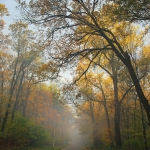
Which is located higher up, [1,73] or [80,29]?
[1,73]

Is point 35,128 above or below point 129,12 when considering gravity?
below

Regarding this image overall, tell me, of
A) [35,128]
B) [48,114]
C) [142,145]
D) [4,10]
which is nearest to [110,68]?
[142,145]

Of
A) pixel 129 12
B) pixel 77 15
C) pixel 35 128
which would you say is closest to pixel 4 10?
pixel 77 15

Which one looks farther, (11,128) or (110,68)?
(11,128)

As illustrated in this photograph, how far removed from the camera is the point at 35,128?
25.4m

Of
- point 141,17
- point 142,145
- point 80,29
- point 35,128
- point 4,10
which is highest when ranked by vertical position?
point 4,10

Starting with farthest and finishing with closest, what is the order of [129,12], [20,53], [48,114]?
[48,114] → [20,53] → [129,12]

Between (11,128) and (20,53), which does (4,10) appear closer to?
(20,53)

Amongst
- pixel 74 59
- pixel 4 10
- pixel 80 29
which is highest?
pixel 4 10

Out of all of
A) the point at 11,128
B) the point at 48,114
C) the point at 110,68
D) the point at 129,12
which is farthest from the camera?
the point at 48,114

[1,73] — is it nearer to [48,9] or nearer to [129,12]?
[48,9]

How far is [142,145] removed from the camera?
50.6ft

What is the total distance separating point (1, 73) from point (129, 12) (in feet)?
82.5

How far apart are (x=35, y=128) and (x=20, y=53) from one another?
11672mm
